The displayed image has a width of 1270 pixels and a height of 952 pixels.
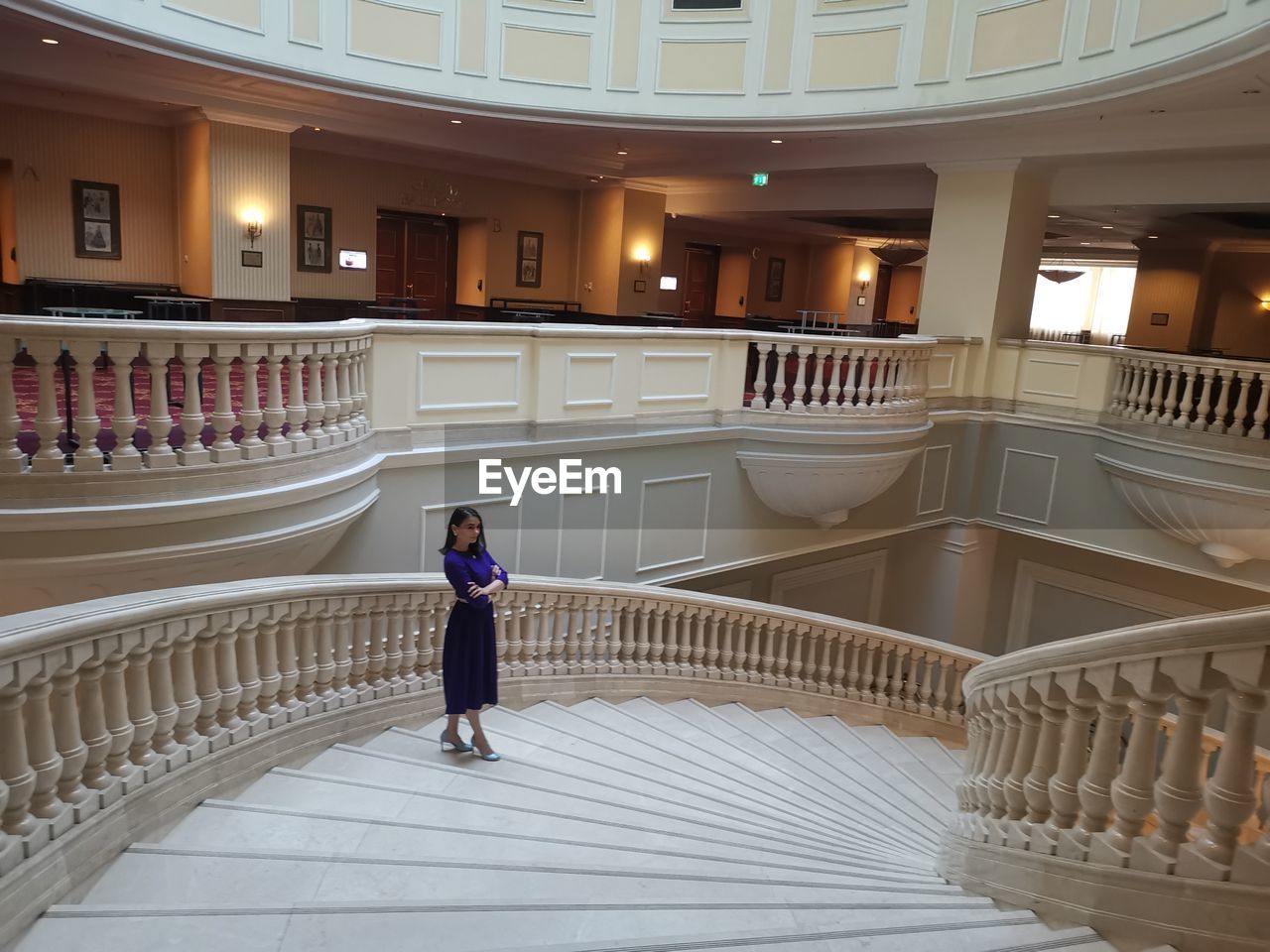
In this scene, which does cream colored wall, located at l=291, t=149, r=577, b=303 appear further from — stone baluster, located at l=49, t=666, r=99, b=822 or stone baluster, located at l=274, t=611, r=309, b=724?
stone baluster, located at l=49, t=666, r=99, b=822

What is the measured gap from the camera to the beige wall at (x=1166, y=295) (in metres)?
14.6

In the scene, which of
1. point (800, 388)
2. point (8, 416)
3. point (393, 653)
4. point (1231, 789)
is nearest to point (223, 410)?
point (8, 416)

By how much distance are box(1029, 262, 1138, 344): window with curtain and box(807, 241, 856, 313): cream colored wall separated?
571cm

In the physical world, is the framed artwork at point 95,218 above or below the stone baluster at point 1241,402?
above

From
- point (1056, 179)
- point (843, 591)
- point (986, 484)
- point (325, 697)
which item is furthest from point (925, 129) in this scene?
point (325, 697)

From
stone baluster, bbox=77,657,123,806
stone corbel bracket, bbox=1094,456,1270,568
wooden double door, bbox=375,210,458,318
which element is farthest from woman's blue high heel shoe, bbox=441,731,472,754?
wooden double door, bbox=375,210,458,318

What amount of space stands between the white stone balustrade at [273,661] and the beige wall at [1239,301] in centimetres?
1035

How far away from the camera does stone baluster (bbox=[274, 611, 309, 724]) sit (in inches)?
174

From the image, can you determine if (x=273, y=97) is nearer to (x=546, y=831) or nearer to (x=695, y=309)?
(x=546, y=831)

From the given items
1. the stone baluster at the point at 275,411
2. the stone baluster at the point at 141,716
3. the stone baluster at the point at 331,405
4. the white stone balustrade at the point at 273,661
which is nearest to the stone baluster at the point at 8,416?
the stone baluster at the point at 275,411

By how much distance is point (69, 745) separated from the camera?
10.00 feet

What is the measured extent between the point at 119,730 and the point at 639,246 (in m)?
13.3

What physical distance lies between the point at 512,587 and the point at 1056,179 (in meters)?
8.83

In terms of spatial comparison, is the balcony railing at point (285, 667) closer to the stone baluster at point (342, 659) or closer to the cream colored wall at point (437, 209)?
the stone baluster at point (342, 659)
